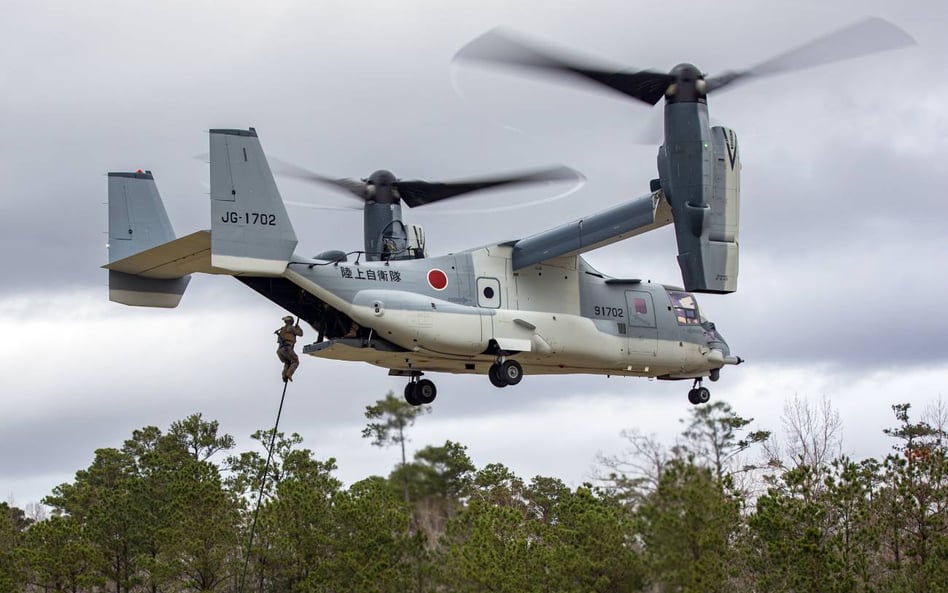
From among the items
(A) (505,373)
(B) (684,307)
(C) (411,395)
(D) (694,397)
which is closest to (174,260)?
(C) (411,395)

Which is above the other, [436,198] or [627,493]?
[436,198]

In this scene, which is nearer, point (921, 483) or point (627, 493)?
point (627, 493)

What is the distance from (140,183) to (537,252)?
8.42 meters

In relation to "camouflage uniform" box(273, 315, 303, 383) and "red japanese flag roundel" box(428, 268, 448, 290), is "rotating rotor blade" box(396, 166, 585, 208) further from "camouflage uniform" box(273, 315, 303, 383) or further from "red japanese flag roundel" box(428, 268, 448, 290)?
"camouflage uniform" box(273, 315, 303, 383)

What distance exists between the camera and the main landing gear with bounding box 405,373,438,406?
32.3 metres

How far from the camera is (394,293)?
29.6 meters

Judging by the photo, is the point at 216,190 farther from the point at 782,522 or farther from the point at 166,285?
the point at 782,522

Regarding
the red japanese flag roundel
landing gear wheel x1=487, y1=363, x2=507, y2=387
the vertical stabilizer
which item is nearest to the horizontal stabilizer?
the vertical stabilizer

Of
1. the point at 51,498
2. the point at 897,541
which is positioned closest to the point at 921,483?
the point at 897,541

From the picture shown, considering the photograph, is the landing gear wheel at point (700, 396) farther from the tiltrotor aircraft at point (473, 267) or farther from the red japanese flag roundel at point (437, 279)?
the red japanese flag roundel at point (437, 279)

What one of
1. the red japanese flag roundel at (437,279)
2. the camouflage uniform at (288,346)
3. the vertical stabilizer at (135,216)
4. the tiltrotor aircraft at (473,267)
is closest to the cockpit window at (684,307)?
the tiltrotor aircraft at (473,267)

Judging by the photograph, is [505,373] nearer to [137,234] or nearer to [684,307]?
[684,307]

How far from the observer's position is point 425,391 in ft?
106

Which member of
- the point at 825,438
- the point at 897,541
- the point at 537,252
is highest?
the point at 537,252
